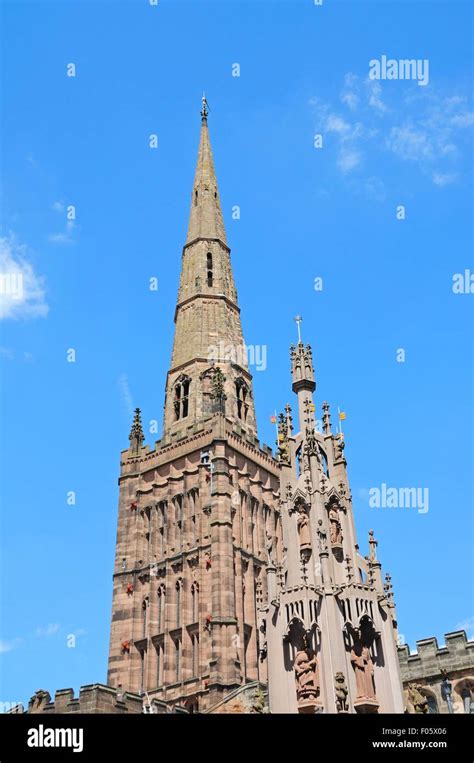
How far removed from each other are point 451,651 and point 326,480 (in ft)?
39.0

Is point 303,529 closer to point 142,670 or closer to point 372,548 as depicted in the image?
point 372,548

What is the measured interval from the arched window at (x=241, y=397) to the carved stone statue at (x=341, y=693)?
41775mm

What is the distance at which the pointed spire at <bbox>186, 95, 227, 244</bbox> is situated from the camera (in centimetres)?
6900

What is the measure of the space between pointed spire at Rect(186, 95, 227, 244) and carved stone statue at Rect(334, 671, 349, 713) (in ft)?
181

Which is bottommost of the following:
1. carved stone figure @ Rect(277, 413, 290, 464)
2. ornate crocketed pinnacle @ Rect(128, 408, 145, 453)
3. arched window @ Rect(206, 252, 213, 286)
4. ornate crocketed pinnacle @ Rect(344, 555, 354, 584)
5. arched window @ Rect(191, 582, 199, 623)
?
ornate crocketed pinnacle @ Rect(344, 555, 354, 584)

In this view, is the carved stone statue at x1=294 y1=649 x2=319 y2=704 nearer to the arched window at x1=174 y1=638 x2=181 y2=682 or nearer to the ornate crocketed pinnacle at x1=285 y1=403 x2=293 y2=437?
the ornate crocketed pinnacle at x1=285 y1=403 x2=293 y2=437

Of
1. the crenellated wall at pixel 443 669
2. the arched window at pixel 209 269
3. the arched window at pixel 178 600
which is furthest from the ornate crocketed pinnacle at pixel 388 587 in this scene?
the arched window at pixel 209 269

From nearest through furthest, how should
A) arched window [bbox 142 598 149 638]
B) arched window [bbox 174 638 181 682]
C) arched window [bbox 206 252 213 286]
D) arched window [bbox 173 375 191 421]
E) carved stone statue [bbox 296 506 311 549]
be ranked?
carved stone statue [bbox 296 506 311 549]
arched window [bbox 174 638 181 682]
arched window [bbox 142 598 149 638]
arched window [bbox 173 375 191 421]
arched window [bbox 206 252 213 286]

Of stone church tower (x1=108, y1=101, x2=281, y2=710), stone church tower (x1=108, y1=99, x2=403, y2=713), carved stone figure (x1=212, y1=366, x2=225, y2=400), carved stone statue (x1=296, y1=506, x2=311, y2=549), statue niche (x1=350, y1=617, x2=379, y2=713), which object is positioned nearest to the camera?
statue niche (x1=350, y1=617, x2=379, y2=713)

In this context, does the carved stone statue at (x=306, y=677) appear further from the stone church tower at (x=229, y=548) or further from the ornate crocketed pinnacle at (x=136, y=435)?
the ornate crocketed pinnacle at (x=136, y=435)

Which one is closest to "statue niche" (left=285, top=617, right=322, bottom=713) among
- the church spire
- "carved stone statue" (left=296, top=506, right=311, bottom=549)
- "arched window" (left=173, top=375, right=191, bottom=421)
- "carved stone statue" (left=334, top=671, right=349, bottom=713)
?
"carved stone statue" (left=334, top=671, right=349, bottom=713)

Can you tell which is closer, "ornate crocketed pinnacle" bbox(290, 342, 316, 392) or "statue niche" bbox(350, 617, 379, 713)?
"statue niche" bbox(350, 617, 379, 713)

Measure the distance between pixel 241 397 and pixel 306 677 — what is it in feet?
140
